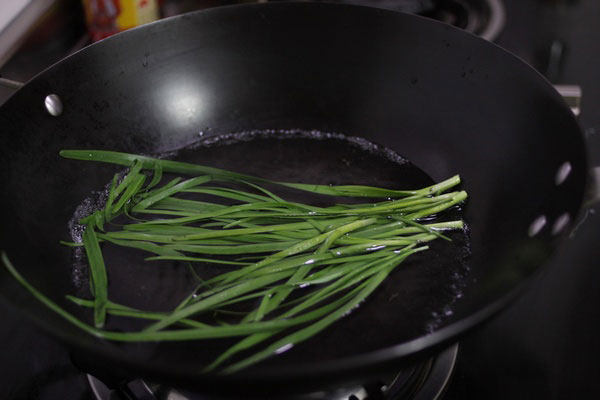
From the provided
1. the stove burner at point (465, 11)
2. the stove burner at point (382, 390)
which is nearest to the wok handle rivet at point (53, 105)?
the stove burner at point (382, 390)

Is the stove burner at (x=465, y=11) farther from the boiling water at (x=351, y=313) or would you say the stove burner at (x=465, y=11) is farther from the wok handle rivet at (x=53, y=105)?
the wok handle rivet at (x=53, y=105)

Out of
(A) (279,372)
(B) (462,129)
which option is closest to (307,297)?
(A) (279,372)

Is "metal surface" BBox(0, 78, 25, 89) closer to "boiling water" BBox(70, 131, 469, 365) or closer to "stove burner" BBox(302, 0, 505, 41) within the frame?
"boiling water" BBox(70, 131, 469, 365)

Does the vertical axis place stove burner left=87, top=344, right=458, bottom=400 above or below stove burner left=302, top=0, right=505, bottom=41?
below

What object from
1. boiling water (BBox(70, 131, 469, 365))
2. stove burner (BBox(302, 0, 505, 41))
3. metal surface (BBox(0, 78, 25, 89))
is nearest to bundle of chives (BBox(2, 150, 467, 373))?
boiling water (BBox(70, 131, 469, 365))

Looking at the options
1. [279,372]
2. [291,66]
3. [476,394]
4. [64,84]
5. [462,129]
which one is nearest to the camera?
[279,372]

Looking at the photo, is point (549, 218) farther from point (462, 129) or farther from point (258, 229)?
point (258, 229)

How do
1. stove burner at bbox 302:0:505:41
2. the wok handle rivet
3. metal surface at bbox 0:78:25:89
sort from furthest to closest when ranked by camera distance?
stove burner at bbox 302:0:505:41 < metal surface at bbox 0:78:25:89 < the wok handle rivet
